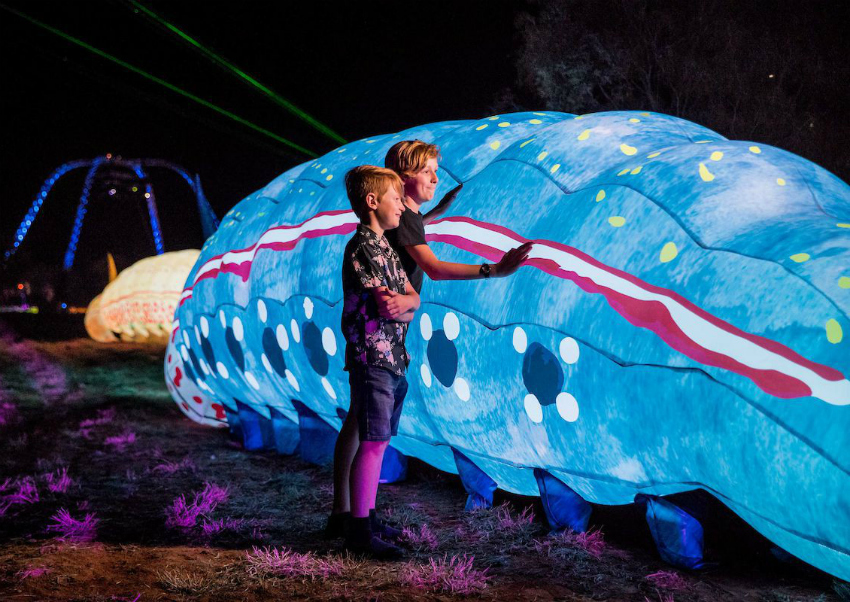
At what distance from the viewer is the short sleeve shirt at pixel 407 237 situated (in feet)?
8.80

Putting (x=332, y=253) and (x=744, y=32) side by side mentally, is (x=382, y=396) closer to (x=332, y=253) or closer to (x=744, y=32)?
(x=332, y=253)

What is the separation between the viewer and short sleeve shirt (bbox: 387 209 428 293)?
2.68 meters

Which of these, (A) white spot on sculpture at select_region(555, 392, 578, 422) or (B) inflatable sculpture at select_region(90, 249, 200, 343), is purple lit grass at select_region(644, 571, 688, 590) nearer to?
(A) white spot on sculpture at select_region(555, 392, 578, 422)

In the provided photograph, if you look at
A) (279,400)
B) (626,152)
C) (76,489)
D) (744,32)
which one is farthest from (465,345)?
(744,32)

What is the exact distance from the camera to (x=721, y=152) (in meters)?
2.54

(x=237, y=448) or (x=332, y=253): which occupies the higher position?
(x=332, y=253)

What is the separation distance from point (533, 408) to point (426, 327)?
0.66 metres

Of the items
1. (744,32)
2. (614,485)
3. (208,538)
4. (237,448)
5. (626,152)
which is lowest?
(237,448)

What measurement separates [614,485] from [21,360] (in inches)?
387

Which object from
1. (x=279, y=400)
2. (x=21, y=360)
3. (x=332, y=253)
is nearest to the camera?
(x=332, y=253)

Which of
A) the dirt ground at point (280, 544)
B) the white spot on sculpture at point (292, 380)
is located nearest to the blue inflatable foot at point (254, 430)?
the dirt ground at point (280, 544)

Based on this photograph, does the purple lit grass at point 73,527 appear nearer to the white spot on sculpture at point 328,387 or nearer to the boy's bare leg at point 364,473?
the white spot on sculpture at point 328,387

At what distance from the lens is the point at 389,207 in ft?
8.44

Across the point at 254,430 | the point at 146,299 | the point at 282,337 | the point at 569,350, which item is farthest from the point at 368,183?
the point at 146,299
